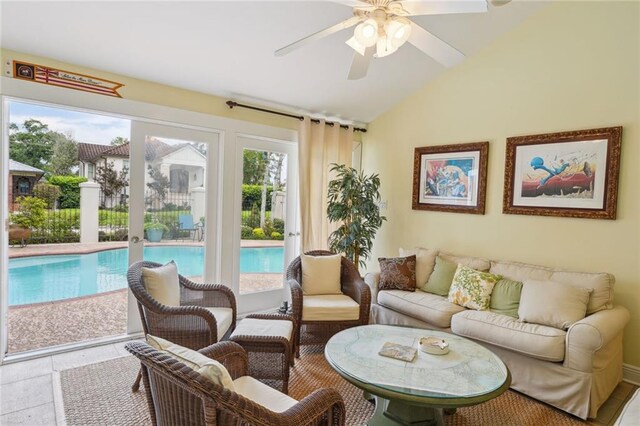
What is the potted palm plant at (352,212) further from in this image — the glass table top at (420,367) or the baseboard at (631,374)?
the baseboard at (631,374)

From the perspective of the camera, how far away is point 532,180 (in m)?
3.32

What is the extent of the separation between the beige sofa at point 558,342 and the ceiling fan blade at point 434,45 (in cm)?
197

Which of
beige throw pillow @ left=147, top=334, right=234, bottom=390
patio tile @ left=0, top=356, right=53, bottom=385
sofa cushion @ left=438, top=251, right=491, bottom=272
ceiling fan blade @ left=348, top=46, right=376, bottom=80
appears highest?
ceiling fan blade @ left=348, top=46, right=376, bottom=80

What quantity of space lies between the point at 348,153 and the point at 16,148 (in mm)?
5370

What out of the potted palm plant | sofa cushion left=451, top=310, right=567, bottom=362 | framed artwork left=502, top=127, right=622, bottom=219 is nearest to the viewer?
sofa cushion left=451, top=310, right=567, bottom=362

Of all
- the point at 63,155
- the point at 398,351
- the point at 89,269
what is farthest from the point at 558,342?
the point at 63,155

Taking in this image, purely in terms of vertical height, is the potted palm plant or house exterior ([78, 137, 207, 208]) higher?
house exterior ([78, 137, 207, 208])

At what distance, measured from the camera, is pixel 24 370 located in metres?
2.64

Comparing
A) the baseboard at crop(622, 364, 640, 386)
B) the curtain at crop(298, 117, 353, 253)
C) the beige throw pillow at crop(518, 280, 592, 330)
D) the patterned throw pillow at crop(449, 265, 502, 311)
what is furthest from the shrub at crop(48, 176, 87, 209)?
the baseboard at crop(622, 364, 640, 386)

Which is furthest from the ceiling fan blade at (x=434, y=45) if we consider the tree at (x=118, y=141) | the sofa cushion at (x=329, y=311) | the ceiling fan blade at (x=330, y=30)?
the tree at (x=118, y=141)

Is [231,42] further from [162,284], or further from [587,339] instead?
[587,339]

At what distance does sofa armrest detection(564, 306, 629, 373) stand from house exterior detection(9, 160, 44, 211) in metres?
7.38

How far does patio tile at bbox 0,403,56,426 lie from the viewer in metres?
2.05

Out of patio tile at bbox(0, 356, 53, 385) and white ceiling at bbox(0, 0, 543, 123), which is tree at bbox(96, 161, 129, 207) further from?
patio tile at bbox(0, 356, 53, 385)
